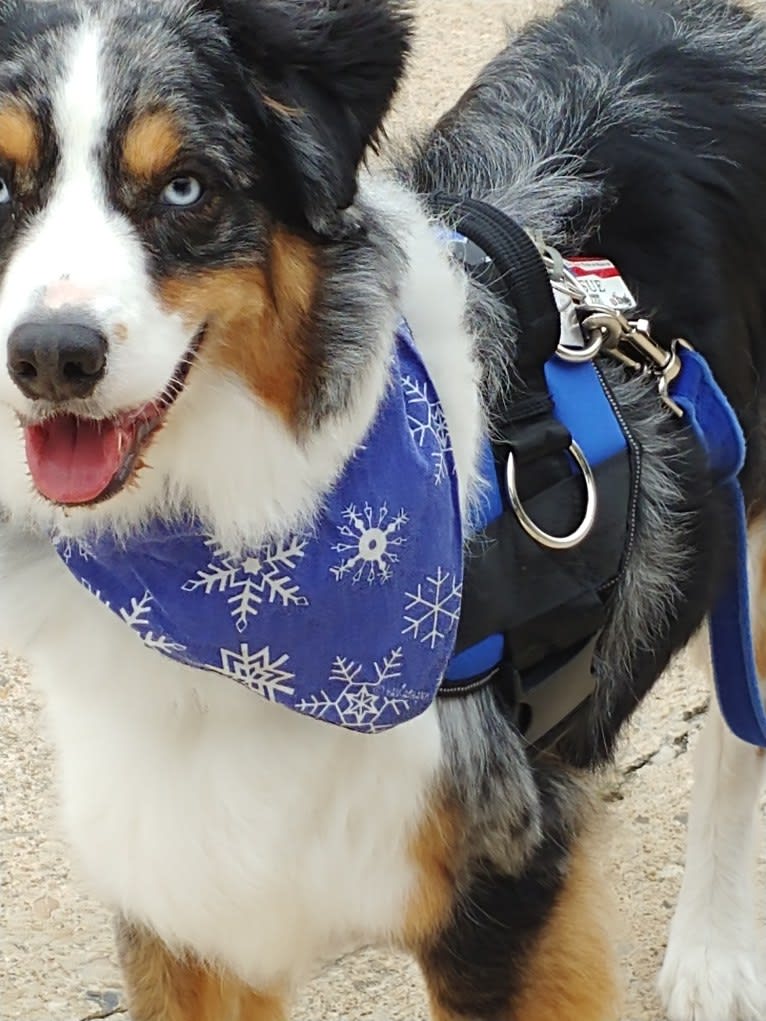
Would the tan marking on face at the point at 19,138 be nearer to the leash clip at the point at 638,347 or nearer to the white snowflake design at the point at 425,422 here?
the white snowflake design at the point at 425,422

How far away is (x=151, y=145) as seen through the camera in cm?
200

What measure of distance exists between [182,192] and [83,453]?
0.34 meters

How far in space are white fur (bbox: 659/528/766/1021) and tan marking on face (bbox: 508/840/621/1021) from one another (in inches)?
28.0

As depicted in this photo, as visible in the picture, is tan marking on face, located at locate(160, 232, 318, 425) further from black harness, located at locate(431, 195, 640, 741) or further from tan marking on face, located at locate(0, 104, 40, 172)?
black harness, located at locate(431, 195, 640, 741)

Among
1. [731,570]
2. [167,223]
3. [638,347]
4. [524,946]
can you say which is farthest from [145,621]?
[731,570]

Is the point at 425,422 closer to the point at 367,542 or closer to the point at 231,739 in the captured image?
the point at 367,542

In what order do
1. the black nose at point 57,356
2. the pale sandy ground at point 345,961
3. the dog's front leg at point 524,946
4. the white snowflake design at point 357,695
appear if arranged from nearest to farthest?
the black nose at point 57,356 < the white snowflake design at point 357,695 < the dog's front leg at point 524,946 < the pale sandy ground at point 345,961

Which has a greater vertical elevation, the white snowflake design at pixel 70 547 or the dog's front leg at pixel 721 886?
the white snowflake design at pixel 70 547

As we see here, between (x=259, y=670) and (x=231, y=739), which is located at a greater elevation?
(x=259, y=670)

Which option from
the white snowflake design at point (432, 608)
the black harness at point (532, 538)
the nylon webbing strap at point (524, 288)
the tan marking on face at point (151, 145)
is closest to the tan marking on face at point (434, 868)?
the black harness at point (532, 538)

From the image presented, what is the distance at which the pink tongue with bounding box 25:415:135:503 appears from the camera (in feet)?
6.48

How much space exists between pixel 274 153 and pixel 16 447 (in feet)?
1.62

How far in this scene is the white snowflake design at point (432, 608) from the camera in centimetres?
224

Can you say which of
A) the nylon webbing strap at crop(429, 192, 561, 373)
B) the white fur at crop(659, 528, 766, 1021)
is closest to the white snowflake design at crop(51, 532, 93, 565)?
the nylon webbing strap at crop(429, 192, 561, 373)
